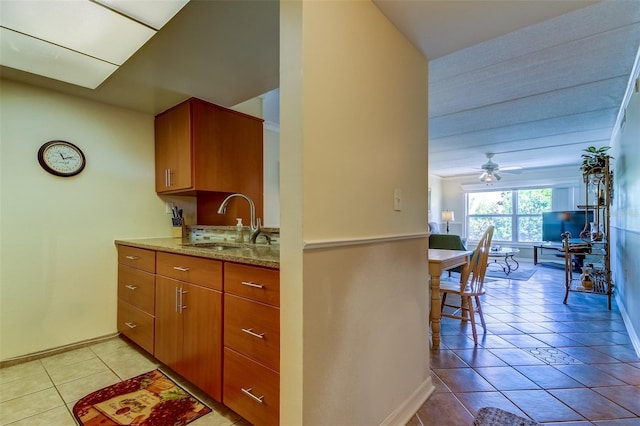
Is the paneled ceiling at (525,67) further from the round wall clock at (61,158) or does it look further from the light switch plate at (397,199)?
the round wall clock at (61,158)

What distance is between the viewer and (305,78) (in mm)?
1086

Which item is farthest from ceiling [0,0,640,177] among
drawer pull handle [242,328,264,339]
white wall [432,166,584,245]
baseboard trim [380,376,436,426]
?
white wall [432,166,584,245]

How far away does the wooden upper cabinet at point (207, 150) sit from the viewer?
102 inches

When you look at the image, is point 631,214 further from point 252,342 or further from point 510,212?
point 510,212

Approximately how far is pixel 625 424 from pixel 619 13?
7.81ft

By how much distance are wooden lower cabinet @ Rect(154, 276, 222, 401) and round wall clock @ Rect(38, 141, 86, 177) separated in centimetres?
129

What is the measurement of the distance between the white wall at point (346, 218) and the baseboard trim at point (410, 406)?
1 cm

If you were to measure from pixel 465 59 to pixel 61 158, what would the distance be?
11.2ft

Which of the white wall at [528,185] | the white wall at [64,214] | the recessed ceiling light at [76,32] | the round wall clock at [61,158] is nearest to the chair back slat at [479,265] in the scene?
the recessed ceiling light at [76,32]

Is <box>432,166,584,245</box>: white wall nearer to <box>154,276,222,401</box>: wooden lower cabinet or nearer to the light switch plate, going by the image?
the light switch plate

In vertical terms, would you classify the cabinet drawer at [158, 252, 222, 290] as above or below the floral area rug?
above

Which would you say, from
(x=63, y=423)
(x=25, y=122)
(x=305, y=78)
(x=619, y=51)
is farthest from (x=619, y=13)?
(x=25, y=122)

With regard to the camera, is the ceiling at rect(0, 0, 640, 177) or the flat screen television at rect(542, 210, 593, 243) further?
the flat screen television at rect(542, 210, 593, 243)

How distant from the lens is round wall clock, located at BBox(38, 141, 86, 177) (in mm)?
2342
